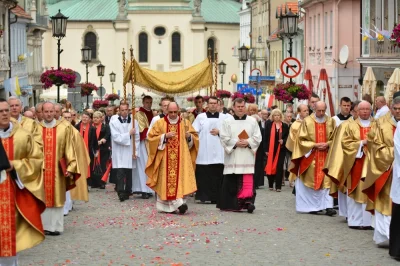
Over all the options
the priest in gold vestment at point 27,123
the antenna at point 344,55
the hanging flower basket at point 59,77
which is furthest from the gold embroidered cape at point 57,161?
the antenna at point 344,55

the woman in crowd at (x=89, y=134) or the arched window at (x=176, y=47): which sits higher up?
the arched window at (x=176, y=47)

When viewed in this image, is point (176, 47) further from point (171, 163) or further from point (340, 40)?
point (171, 163)

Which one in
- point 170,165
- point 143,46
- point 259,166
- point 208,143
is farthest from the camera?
point 143,46

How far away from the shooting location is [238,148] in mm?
18016

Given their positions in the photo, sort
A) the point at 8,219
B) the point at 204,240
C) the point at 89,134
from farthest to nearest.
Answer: the point at 89,134 → the point at 204,240 → the point at 8,219

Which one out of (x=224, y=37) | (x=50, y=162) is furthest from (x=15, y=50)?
(x=224, y=37)

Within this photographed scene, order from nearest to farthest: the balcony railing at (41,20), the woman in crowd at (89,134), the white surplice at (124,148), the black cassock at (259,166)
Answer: the white surplice at (124,148) → the woman in crowd at (89,134) → the black cassock at (259,166) → the balcony railing at (41,20)

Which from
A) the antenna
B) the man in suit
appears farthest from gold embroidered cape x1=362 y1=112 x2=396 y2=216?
the antenna

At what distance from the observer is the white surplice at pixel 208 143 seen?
66.2ft

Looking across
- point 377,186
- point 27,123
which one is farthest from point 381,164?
point 27,123

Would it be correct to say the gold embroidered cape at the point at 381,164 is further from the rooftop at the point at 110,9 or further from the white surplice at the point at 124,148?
the rooftop at the point at 110,9

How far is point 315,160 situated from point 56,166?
14.9ft

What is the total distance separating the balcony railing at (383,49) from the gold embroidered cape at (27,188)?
22434 millimetres

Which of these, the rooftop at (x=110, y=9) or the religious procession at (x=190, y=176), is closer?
the religious procession at (x=190, y=176)
